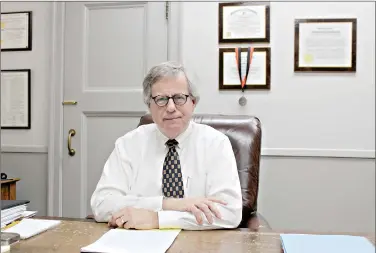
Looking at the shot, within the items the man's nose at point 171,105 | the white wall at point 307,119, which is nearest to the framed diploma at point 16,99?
the white wall at point 307,119

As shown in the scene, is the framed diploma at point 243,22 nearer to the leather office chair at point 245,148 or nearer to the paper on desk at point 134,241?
the leather office chair at point 245,148

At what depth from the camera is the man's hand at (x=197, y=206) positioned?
48.5 inches

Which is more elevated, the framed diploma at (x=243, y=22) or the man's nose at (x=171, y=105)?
the framed diploma at (x=243, y=22)

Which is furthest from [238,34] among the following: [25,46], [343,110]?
[25,46]

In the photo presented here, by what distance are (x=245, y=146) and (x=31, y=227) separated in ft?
3.37

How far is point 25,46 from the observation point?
9.71ft

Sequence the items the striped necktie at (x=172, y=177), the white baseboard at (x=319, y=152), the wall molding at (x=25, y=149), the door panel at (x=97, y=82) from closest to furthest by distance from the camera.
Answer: the striped necktie at (x=172, y=177) → the white baseboard at (x=319, y=152) → the door panel at (x=97, y=82) → the wall molding at (x=25, y=149)

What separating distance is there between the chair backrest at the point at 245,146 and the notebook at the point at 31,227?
2.71ft

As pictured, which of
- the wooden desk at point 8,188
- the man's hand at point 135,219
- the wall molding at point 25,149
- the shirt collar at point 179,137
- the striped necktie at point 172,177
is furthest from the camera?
the wall molding at point 25,149

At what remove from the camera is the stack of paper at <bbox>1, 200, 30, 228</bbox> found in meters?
1.09

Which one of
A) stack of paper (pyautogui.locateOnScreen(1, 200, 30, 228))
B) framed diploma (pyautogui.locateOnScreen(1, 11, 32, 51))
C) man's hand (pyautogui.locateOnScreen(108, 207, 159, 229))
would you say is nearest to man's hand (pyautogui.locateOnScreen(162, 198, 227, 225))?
man's hand (pyautogui.locateOnScreen(108, 207, 159, 229))

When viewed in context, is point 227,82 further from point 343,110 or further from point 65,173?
point 65,173

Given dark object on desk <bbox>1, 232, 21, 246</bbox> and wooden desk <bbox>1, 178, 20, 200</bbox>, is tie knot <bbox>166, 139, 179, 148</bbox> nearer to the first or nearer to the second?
dark object on desk <bbox>1, 232, 21, 246</bbox>

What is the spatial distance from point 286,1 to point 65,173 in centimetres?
206
